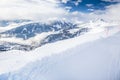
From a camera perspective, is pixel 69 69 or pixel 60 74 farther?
pixel 69 69

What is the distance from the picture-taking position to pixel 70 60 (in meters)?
25.5

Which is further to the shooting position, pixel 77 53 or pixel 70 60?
pixel 77 53

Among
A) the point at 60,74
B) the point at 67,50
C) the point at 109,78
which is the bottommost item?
the point at 109,78

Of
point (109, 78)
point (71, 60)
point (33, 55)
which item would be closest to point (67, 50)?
point (71, 60)

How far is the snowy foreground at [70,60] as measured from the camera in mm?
20297

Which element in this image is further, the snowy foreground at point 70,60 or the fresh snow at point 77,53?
the fresh snow at point 77,53

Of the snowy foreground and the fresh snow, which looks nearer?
the snowy foreground

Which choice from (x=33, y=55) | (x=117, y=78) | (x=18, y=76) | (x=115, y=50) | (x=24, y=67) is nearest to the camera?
(x=18, y=76)

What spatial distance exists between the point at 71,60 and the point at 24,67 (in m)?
6.54

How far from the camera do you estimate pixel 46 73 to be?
21141 mm

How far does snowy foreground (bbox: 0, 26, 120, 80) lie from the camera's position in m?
20.3

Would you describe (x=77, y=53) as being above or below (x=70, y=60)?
above

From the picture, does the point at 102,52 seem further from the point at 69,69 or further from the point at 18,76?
the point at 18,76

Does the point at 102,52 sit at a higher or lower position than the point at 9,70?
lower
